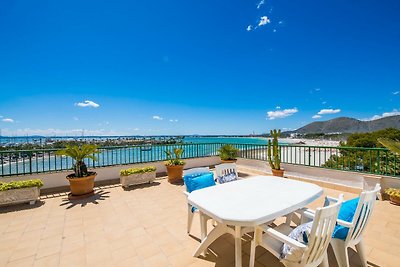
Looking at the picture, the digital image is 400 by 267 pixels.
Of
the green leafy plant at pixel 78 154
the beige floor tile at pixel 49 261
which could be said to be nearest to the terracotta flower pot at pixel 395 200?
the beige floor tile at pixel 49 261

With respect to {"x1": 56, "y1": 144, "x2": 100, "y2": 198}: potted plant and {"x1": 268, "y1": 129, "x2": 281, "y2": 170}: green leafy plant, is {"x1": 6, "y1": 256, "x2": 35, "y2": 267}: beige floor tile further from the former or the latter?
{"x1": 268, "y1": 129, "x2": 281, "y2": 170}: green leafy plant

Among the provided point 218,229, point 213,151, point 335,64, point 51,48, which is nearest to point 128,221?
point 218,229

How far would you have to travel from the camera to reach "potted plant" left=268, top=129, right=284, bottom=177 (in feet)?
17.8

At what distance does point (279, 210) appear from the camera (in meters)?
1.63

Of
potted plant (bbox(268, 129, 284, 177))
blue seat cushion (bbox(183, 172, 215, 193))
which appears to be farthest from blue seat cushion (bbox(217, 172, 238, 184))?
potted plant (bbox(268, 129, 284, 177))

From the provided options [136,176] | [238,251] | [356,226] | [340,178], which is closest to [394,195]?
[340,178]

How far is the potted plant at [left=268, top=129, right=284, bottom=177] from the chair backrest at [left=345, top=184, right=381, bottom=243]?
3.78m

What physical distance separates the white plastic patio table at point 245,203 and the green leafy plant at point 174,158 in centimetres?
340

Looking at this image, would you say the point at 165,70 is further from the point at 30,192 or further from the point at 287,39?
the point at 30,192

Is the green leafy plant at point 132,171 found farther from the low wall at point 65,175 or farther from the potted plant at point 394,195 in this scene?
the potted plant at point 394,195

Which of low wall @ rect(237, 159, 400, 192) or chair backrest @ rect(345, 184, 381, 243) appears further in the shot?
low wall @ rect(237, 159, 400, 192)

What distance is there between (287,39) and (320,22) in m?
1.40

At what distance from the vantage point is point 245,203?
180 centimetres

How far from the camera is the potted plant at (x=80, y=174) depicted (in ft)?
14.0
